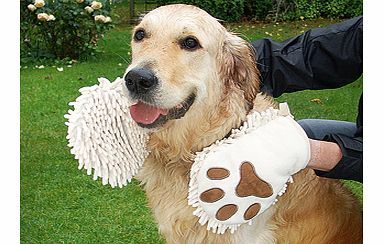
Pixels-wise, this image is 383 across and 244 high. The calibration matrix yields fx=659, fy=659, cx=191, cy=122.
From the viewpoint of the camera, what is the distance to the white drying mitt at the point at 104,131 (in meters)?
2.40

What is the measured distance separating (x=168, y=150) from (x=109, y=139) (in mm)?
292

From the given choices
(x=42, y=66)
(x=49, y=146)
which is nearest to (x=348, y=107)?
(x=49, y=146)

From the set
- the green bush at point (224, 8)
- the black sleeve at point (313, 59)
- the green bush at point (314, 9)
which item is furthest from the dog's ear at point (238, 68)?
the green bush at point (314, 9)

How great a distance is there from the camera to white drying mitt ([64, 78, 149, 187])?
2.40 meters

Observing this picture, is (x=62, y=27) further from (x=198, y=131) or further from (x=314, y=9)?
(x=314, y=9)

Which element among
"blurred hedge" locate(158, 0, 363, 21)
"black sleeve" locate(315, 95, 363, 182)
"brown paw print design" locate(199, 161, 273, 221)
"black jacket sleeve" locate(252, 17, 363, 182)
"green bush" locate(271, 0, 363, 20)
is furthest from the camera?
"green bush" locate(271, 0, 363, 20)

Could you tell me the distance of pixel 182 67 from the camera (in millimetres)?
2371

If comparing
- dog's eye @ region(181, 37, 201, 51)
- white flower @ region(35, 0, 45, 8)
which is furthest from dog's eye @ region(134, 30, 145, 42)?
white flower @ region(35, 0, 45, 8)

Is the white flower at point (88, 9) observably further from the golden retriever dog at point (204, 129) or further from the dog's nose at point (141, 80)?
the dog's nose at point (141, 80)

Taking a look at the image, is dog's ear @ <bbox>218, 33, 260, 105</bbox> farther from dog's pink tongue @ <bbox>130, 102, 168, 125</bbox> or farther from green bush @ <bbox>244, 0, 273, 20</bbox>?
green bush @ <bbox>244, 0, 273, 20</bbox>

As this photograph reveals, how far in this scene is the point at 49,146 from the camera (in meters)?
5.60

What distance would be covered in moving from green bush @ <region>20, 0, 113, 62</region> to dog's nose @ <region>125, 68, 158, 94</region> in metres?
7.07
